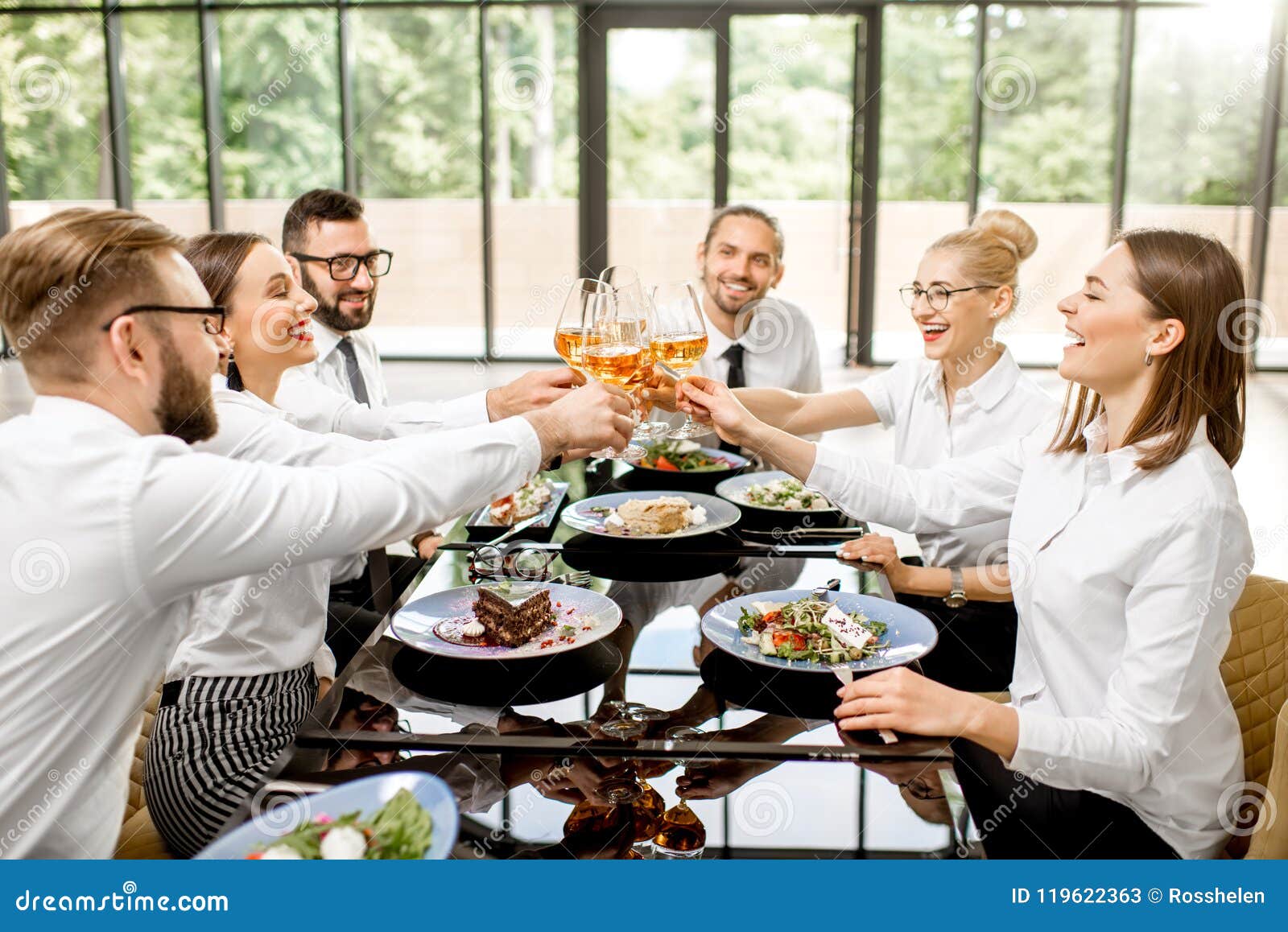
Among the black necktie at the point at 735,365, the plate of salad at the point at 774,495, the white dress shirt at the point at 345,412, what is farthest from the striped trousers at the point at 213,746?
the black necktie at the point at 735,365

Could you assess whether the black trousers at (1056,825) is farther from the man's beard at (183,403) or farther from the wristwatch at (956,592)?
the man's beard at (183,403)

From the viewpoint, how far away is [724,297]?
414 cm

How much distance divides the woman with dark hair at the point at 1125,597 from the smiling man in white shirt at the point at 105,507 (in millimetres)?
839

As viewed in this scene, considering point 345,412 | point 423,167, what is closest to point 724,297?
point 345,412

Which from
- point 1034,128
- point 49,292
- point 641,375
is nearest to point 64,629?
point 49,292

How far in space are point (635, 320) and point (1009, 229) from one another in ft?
5.00

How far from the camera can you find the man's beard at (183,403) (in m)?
1.54

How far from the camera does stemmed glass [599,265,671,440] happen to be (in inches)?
76.9

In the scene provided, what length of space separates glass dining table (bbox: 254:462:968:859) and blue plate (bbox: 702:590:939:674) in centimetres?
4

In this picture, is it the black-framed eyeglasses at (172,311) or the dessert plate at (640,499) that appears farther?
the dessert plate at (640,499)

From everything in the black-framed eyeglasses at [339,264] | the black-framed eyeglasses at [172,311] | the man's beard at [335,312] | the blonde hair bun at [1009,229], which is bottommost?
the man's beard at [335,312]

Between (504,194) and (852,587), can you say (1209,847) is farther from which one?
(504,194)

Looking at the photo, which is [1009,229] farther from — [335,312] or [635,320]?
[335,312]

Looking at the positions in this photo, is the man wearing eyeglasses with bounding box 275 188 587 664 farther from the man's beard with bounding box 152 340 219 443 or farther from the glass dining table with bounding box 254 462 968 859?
the man's beard with bounding box 152 340 219 443
